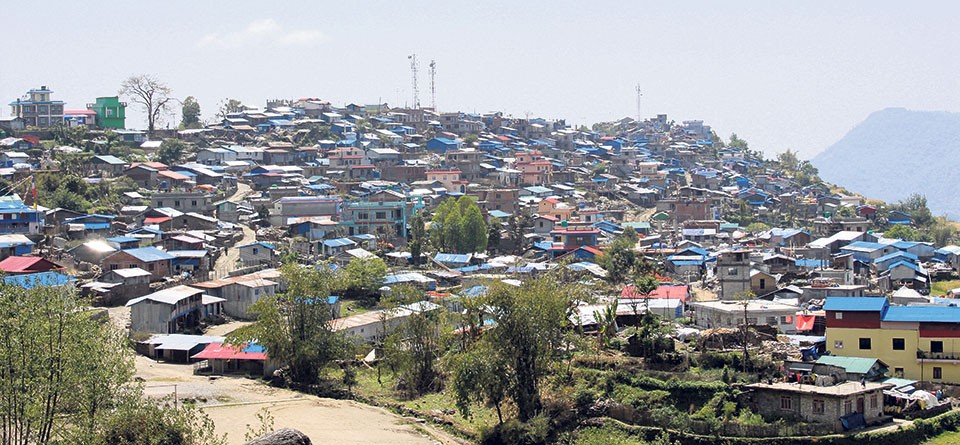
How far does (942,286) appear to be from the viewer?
4056 cm

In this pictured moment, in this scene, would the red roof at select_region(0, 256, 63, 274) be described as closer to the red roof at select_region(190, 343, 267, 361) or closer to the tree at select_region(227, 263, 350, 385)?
the red roof at select_region(190, 343, 267, 361)

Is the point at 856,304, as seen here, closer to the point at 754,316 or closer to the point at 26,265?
the point at 754,316

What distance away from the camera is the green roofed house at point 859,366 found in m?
25.1

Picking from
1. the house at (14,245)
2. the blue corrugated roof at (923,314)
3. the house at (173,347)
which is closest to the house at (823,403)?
the blue corrugated roof at (923,314)

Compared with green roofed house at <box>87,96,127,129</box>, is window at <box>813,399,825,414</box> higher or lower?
lower

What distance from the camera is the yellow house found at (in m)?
26.4

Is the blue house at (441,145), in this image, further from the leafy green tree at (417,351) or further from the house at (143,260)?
the leafy green tree at (417,351)

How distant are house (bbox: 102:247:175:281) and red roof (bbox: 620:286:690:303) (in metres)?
15.1

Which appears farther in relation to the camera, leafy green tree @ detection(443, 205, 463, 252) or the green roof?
leafy green tree @ detection(443, 205, 463, 252)

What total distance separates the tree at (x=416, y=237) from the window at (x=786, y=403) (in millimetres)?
20746

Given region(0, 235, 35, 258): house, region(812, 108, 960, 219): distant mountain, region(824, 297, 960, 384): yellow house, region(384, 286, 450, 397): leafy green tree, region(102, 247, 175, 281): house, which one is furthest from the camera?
region(812, 108, 960, 219): distant mountain

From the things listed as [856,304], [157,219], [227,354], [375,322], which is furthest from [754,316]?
[157,219]

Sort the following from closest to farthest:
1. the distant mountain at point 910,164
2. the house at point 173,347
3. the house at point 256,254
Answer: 1. the house at point 173,347
2. the house at point 256,254
3. the distant mountain at point 910,164

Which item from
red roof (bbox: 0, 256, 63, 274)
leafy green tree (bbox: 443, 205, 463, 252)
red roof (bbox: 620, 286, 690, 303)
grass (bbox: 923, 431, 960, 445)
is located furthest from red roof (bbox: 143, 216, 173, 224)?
grass (bbox: 923, 431, 960, 445)
